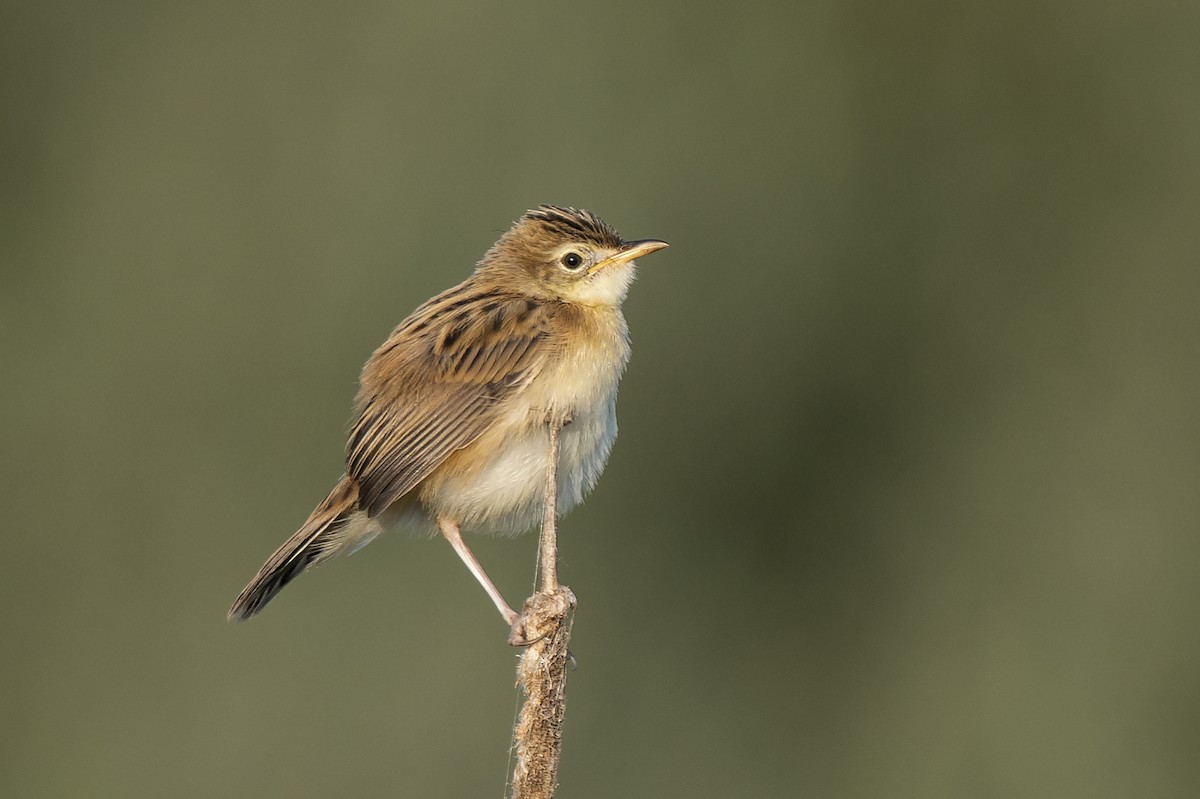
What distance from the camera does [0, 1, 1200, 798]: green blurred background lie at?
1088 centimetres

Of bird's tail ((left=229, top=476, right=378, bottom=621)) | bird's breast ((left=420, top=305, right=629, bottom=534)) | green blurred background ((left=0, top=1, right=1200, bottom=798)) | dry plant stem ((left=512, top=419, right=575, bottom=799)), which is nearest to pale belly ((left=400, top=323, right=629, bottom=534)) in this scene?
bird's breast ((left=420, top=305, right=629, bottom=534))

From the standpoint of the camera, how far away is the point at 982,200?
1300cm

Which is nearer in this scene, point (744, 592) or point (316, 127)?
point (744, 592)

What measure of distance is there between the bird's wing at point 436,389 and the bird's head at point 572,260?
26 centimetres

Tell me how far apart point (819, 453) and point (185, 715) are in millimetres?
5514

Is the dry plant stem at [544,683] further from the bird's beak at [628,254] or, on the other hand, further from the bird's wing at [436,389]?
the bird's beak at [628,254]

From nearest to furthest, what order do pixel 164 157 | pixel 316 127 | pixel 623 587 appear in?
pixel 623 587, pixel 316 127, pixel 164 157

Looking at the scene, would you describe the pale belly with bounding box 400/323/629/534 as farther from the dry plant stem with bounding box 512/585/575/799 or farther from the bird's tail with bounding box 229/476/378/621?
the dry plant stem with bounding box 512/585/575/799

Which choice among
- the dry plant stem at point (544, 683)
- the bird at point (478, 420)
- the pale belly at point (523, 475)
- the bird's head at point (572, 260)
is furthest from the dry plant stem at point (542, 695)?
the bird's head at point (572, 260)

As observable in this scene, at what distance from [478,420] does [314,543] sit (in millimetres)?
870

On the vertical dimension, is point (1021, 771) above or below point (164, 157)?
below

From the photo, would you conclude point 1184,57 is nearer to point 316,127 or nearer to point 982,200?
point 982,200

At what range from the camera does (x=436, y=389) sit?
5.79 meters

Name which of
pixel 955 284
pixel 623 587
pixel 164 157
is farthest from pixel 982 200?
pixel 164 157
